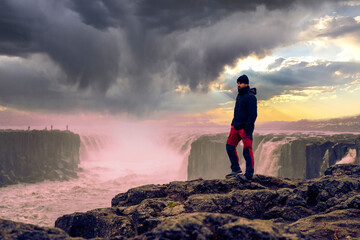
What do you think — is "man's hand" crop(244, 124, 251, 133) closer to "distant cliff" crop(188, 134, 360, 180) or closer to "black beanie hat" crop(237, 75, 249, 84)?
"black beanie hat" crop(237, 75, 249, 84)

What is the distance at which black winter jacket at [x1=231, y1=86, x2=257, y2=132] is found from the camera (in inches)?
368

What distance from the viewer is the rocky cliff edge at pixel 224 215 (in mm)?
4078

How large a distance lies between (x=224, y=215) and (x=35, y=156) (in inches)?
3326

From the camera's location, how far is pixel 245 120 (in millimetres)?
9578

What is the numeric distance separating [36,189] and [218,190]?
6913 centimetres

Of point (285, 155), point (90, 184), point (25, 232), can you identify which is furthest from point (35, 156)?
point (25, 232)

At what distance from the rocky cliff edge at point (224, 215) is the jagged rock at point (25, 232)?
0.5 inches

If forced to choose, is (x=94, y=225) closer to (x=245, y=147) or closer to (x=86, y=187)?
(x=245, y=147)

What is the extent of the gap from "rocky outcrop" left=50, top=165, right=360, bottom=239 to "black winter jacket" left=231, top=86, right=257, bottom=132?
185cm

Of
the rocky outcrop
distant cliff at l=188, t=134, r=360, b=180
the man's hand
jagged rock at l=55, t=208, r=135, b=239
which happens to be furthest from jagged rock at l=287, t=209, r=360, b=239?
distant cliff at l=188, t=134, r=360, b=180

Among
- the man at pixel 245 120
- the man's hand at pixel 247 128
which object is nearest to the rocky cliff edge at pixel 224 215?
the man at pixel 245 120

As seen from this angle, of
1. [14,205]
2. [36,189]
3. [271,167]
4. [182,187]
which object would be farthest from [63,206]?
[182,187]

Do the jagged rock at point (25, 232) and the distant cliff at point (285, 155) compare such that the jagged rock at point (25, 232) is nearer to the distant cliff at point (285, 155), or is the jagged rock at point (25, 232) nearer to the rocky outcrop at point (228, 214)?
the rocky outcrop at point (228, 214)

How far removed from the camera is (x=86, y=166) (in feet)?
320
